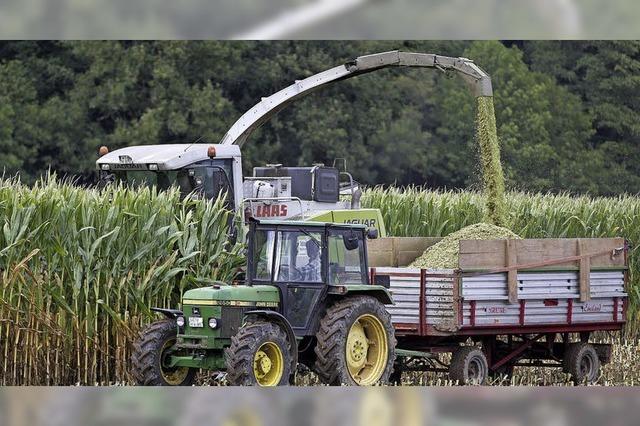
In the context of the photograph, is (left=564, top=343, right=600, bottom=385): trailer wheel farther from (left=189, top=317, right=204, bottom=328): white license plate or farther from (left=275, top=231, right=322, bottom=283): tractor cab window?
(left=189, top=317, right=204, bottom=328): white license plate

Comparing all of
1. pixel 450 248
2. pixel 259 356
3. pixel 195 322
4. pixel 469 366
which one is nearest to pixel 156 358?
pixel 195 322

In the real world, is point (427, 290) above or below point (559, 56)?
below

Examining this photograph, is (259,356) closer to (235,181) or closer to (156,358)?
(156,358)

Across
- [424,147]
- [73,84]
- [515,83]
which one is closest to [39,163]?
Result: [73,84]

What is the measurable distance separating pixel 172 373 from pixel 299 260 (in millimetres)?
1424

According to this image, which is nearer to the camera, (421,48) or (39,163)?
(39,163)

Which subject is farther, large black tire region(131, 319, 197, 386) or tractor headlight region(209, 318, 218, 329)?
large black tire region(131, 319, 197, 386)

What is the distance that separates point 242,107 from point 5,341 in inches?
1144

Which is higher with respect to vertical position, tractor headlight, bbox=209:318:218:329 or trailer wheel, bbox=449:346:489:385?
tractor headlight, bbox=209:318:218:329

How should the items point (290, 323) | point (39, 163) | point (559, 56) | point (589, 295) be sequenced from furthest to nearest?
point (559, 56) < point (39, 163) < point (589, 295) < point (290, 323)

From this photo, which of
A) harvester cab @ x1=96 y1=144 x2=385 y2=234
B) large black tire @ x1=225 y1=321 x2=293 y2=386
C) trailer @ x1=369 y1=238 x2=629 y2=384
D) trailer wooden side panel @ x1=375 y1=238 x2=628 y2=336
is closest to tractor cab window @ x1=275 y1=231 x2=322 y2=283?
large black tire @ x1=225 y1=321 x2=293 y2=386

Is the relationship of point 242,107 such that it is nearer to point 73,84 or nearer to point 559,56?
point 73,84

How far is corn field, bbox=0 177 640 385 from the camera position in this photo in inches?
422

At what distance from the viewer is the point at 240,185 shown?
47.5 feet
